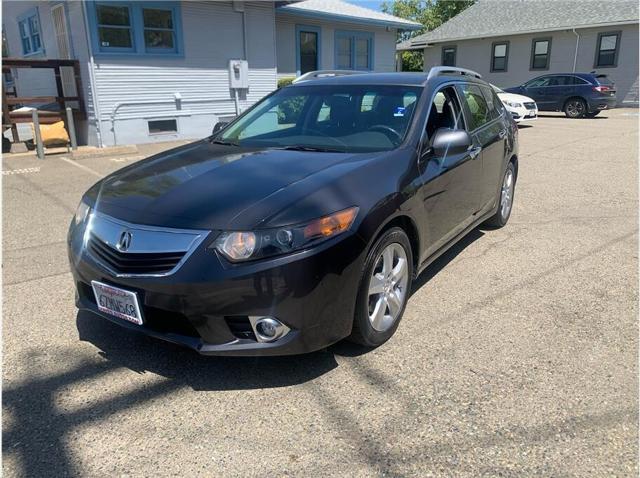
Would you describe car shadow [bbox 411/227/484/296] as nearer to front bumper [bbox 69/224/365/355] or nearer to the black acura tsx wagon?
the black acura tsx wagon

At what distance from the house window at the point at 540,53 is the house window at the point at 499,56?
4.84 feet

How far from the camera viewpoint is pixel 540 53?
2706 centimetres

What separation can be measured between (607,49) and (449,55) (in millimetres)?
8952

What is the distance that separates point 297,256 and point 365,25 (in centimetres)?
1864

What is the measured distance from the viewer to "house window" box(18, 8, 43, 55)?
14.3m

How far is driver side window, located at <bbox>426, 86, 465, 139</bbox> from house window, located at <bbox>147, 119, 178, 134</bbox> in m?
10.4

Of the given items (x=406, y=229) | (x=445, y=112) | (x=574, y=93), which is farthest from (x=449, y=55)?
(x=406, y=229)

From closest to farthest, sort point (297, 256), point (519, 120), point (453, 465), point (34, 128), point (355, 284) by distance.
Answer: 1. point (453, 465)
2. point (297, 256)
3. point (355, 284)
4. point (34, 128)
5. point (519, 120)

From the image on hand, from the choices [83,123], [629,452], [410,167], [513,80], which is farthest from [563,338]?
[513,80]

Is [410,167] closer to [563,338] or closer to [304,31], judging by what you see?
[563,338]

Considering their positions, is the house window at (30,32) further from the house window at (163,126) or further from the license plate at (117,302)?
the license plate at (117,302)

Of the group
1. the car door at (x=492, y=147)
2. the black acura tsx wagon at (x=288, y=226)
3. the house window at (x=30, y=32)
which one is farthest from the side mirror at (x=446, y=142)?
the house window at (x=30, y=32)

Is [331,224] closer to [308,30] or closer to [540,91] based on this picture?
[308,30]

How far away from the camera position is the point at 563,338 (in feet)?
11.2
